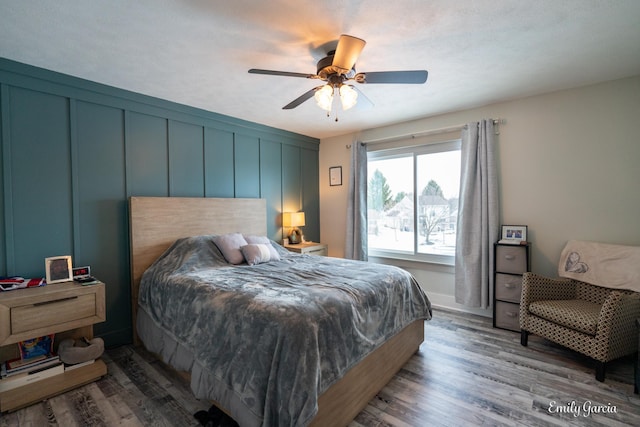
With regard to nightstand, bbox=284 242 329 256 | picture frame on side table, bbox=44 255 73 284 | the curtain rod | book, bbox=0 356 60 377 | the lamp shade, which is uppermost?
the curtain rod

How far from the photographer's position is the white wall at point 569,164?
2793mm

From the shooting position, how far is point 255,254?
3.07 metres

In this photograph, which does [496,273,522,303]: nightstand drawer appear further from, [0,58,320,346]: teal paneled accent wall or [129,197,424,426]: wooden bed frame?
[0,58,320,346]: teal paneled accent wall

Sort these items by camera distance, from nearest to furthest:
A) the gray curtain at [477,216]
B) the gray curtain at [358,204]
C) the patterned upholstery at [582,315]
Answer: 1. the patterned upholstery at [582,315]
2. the gray curtain at [477,216]
3. the gray curtain at [358,204]

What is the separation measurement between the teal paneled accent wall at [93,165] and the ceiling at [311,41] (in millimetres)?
225

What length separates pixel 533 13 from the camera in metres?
A: 1.83

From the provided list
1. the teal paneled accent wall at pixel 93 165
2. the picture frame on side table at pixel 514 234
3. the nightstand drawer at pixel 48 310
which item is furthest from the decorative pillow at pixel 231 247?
the picture frame on side table at pixel 514 234

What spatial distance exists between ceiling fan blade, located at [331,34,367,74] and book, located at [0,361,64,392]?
3.05 metres

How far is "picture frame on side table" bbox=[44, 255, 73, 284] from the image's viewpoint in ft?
7.79

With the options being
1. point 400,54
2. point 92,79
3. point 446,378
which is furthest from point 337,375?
point 92,79

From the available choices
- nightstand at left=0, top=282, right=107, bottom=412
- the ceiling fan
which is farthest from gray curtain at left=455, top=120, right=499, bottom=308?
nightstand at left=0, top=282, right=107, bottom=412

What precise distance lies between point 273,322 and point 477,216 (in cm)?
296

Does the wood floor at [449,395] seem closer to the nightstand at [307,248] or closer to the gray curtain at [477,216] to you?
the gray curtain at [477,216]

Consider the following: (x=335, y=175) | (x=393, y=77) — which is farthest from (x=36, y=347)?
(x=335, y=175)
